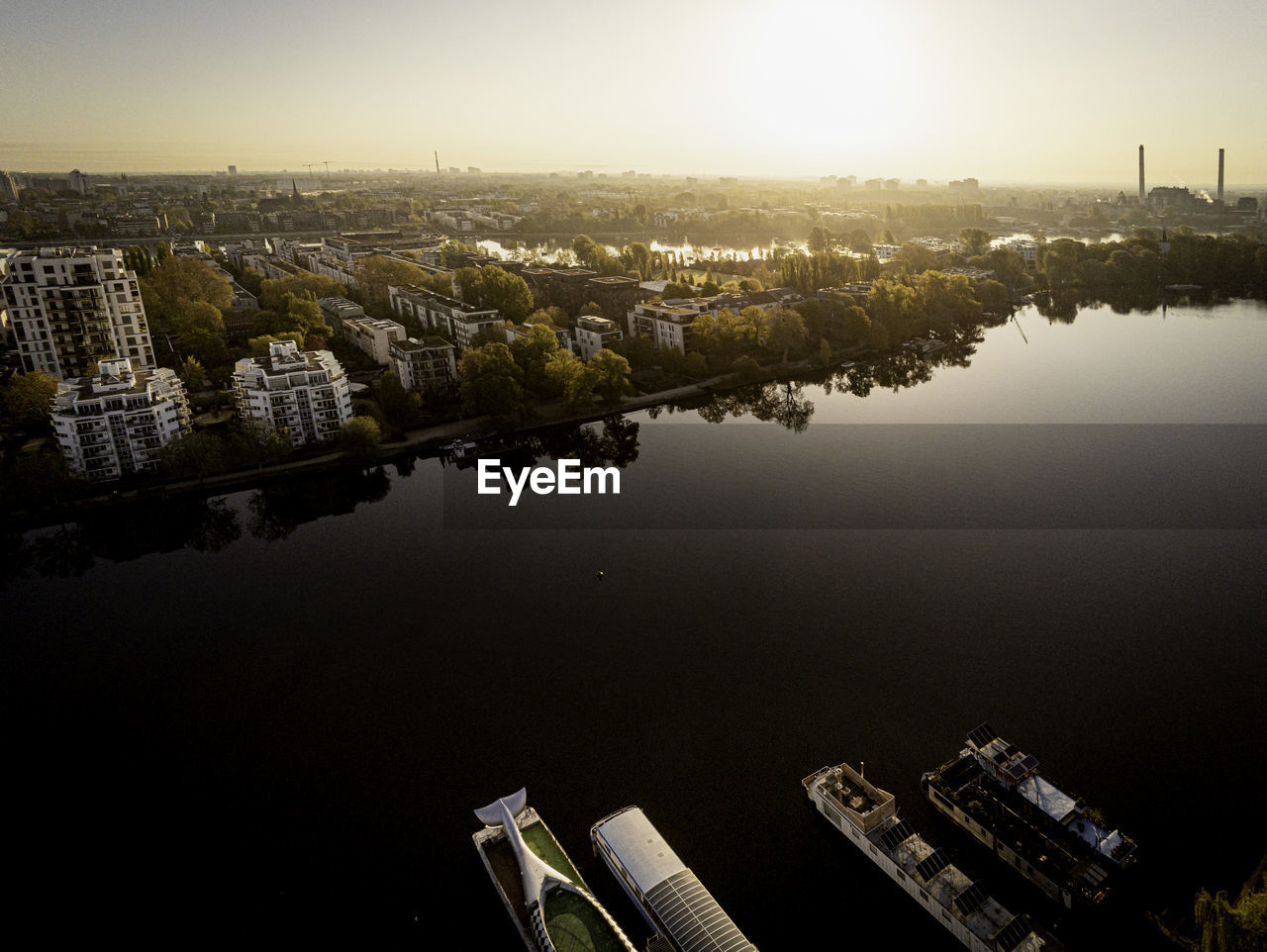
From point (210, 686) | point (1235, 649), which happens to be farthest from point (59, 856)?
point (1235, 649)

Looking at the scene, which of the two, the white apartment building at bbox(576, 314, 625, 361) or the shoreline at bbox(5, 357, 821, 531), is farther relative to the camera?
the white apartment building at bbox(576, 314, 625, 361)

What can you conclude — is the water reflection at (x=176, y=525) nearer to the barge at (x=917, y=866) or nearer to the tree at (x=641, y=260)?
the barge at (x=917, y=866)

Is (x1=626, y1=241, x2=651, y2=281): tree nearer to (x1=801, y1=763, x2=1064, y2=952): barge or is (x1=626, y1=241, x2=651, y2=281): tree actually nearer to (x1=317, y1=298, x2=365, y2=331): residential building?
(x1=317, y1=298, x2=365, y2=331): residential building

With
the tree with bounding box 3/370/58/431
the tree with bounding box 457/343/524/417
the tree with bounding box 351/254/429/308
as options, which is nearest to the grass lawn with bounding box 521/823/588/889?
the tree with bounding box 457/343/524/417

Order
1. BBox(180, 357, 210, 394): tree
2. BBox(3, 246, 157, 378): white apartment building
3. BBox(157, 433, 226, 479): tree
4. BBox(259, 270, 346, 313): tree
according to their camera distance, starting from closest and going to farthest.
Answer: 1. BBox(157, 433, 226, 479): tree
2. BBox(3, 246, 157, 378): white apartment building
3. BBox(180, 357, 210, 394): tree
4. BBox(259, 270, 346, 313): tree

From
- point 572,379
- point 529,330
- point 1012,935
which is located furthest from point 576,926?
point 529,330

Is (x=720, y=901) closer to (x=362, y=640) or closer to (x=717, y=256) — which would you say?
(x=362, y=640)

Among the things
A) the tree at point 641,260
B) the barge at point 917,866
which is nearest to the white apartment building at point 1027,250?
the tree at point 641,260
